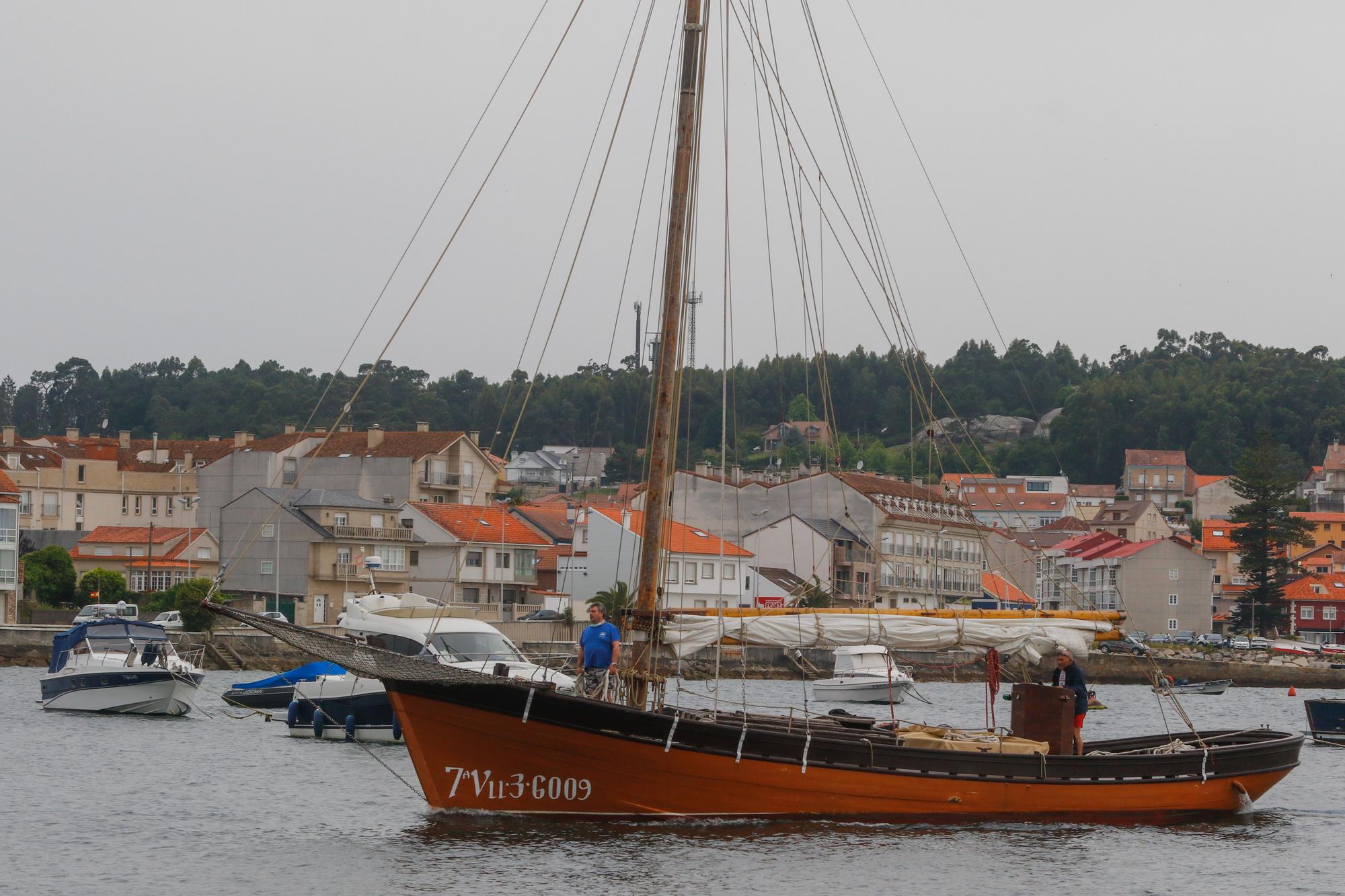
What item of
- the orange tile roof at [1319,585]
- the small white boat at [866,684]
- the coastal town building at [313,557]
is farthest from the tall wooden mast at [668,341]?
the orange tile roof at [1319,585]

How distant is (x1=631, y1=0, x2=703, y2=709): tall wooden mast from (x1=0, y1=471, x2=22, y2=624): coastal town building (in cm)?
7124

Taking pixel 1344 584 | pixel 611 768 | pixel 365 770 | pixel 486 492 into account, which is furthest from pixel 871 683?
pixel 1344 584

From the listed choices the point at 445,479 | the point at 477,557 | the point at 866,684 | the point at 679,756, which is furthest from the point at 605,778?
the point at 445,479

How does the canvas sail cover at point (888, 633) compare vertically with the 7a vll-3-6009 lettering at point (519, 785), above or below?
above

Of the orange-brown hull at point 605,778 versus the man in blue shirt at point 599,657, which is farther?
the man in blue shirt at point 599,657

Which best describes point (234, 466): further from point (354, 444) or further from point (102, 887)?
point (102, 887)

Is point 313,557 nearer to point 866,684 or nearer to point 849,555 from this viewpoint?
point 849,555

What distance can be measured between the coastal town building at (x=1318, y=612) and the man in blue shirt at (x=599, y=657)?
380 feet

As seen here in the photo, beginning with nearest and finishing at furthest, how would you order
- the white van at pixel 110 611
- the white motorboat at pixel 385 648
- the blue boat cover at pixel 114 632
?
the white motorboat at pixel 385 648 < the blue boat cover at pixel 114 632 < the white van at pixel 110 611

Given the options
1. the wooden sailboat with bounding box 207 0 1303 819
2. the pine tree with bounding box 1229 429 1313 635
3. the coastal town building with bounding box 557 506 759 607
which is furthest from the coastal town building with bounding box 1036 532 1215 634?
the wooden sailboat with bounding box 207 0 1303 819

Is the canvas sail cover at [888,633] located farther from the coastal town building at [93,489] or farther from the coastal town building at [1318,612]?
the coastal town building at [1318,612]

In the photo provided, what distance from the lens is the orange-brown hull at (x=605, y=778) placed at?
Answer: 2414cm

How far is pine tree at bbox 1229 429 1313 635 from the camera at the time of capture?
419 ft

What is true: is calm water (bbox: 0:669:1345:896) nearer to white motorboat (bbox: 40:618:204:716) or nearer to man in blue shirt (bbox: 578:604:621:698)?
man in blue shirt (bbox: 578:604:621:698)
